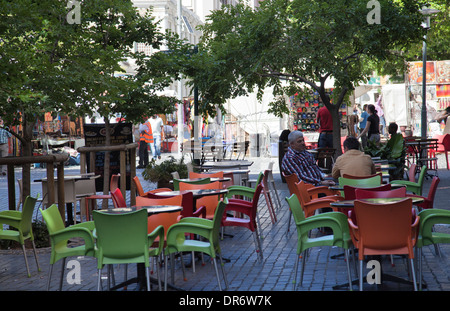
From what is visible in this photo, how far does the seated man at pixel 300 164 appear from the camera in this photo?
431 inches

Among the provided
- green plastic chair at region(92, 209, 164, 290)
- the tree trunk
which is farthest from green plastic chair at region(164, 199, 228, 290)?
the tree trunk

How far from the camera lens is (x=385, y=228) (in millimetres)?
6207

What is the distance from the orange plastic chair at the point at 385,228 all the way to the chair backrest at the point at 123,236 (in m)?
1.92

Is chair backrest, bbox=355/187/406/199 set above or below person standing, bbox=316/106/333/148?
below

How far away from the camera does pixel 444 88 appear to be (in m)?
32.4

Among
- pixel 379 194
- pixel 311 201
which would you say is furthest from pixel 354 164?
pixel 379 194

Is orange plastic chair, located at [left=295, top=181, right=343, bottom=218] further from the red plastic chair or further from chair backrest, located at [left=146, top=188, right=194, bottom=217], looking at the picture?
chair backrest, located at [left=146, top=188, right=194, bottom=217]

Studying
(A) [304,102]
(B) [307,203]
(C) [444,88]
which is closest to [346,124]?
(A) [304,102]

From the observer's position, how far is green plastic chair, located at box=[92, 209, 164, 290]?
6.32 meters

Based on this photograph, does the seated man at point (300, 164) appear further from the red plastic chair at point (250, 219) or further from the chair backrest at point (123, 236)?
the chair backrest at point (123, 236)

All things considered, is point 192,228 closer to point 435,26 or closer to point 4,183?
point 4,183

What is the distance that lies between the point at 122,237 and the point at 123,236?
14mm

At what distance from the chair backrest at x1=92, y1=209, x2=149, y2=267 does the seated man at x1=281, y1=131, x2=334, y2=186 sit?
4.95 meters

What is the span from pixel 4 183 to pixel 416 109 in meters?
20.2
